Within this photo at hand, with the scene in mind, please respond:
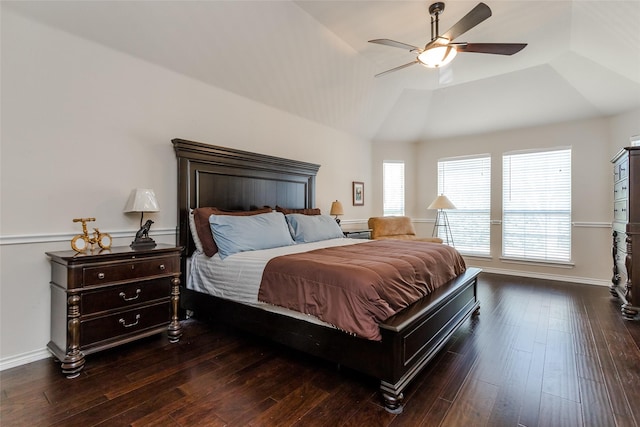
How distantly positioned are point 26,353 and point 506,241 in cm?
639

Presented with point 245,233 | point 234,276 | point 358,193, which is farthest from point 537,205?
point 234,276

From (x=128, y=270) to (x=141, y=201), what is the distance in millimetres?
623

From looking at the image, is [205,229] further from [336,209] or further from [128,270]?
[336,209]

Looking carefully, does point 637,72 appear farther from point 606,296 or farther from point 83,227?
point 83,227

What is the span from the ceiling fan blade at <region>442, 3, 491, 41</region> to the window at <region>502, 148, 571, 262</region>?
12.0ft

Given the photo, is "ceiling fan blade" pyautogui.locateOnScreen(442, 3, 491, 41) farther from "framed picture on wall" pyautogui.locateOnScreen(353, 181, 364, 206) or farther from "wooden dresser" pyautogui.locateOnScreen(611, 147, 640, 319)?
"framed picture on wall" pyautogui.locateOnScreen(353, 181, 364, 206)

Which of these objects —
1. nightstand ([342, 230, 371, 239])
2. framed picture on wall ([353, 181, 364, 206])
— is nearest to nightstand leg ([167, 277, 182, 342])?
nightstand ([342, 230, 371, 239])

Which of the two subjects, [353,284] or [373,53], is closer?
[353,284]

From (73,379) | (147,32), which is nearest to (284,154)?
A: (147,32)

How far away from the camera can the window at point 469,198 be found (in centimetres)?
570

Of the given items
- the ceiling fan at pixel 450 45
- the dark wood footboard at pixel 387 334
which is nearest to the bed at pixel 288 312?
the dark wood footboard at pixel 387 334

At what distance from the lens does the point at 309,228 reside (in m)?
3.78

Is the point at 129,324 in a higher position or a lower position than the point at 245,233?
lower

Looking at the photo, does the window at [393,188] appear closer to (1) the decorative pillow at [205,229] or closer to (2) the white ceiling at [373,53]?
(2) the white ceiling at [373,53]
